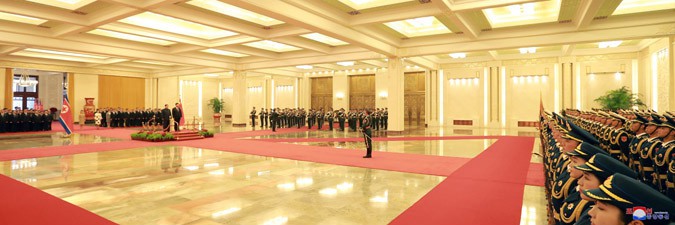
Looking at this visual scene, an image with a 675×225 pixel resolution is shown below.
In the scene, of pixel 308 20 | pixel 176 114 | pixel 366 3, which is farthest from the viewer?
pixel 176 114

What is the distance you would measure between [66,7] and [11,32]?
15.4 feet

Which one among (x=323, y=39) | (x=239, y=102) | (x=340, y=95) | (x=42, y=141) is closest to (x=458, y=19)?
(x=323, y=39)

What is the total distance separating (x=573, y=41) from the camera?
12703 millimetres

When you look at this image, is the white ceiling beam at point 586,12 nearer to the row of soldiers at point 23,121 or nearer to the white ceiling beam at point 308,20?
the white ceiling beam at point 308,20

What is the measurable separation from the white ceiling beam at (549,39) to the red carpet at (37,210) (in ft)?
45.0

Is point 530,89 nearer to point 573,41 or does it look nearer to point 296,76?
point 573,41

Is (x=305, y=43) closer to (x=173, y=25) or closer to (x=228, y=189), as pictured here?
(x=173, y=25)

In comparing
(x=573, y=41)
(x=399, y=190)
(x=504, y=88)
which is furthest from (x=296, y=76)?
(x=399, y=190)

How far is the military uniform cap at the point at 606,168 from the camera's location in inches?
68.2

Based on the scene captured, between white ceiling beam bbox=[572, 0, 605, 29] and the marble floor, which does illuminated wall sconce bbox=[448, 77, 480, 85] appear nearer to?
white ceiling beam bbox=[572, 0, 605, 29]

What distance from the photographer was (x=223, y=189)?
231 inches

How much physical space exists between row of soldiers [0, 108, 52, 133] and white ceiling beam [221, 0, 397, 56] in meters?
16.7

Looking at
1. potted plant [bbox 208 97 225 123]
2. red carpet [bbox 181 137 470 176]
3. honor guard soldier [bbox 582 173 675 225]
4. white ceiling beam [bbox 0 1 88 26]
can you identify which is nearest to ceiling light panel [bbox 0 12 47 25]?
white ceiling beam [bbox 0 1 88 26]

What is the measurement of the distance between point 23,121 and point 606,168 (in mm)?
23856
